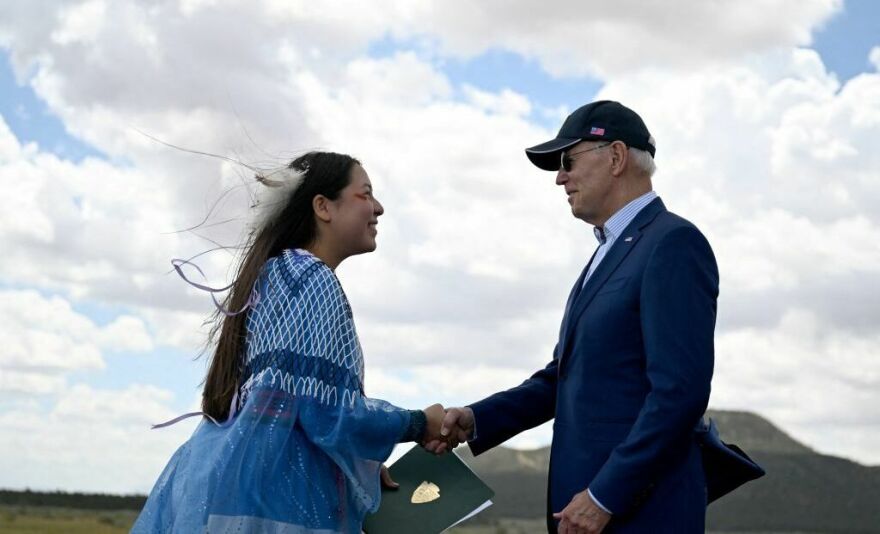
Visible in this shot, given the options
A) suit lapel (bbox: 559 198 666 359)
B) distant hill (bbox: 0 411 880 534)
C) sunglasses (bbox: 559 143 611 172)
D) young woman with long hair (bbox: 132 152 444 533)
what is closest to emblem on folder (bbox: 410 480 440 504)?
young woman with long hair (bbox: 132 152 444 533)

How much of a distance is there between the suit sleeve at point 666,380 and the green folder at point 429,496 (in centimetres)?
83

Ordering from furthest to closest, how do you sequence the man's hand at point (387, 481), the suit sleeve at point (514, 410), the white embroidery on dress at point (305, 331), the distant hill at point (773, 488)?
the distant hill at point (773, 488) < the suit sleeve at point (514, 410) < the man's hand at point (387, 481) < the white embroidery on dress at point (305, 331)

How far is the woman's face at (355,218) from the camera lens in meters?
4.73

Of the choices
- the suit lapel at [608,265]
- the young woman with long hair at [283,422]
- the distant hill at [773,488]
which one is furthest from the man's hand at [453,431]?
the distant hill at [773,488]

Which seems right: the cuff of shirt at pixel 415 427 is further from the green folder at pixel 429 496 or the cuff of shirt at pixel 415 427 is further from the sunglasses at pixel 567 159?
the sunglasses at pixel 567 159

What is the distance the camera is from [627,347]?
4.23 meters

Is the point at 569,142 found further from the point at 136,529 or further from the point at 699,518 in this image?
the point at 136,529

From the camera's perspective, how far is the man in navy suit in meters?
3.98

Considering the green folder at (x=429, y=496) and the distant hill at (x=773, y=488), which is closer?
the green folder at (x=429, y=496)

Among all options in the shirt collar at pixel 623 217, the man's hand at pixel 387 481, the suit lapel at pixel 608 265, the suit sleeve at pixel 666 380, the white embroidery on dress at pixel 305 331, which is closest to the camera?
the suit sleeve at pixel 666 380

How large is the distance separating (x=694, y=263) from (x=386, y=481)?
1.65 meters

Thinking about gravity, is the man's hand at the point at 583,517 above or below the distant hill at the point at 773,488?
below

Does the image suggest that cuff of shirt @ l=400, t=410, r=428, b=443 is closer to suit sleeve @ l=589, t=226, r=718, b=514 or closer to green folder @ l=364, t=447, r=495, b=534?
green folder @ l=364, t=447, r=495, b=534

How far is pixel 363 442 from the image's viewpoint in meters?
4.34
